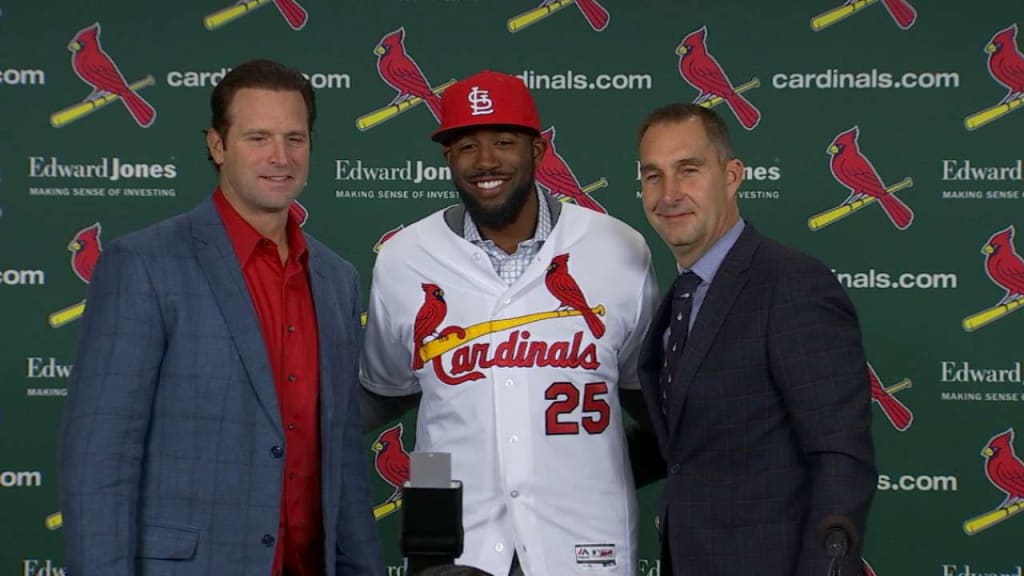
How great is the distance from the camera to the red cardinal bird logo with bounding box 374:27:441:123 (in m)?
4.48

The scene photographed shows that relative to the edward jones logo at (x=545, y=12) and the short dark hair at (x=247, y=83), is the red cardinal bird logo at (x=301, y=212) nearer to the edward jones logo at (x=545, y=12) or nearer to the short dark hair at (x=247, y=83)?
the edward jones logo at (x=545, y=12)

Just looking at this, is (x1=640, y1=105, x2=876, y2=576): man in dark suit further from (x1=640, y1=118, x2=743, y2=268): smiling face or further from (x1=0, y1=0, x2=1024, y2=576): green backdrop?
(x1=0, y1=0, x2=1024, y2=576): green backdrop

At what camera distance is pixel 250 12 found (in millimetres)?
4523

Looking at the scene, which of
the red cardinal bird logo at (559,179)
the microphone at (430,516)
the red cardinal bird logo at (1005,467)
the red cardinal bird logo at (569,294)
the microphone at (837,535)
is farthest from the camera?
the red cardinal bird logo at (559,179)

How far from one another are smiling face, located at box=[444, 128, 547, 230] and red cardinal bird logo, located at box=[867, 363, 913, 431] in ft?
6.64

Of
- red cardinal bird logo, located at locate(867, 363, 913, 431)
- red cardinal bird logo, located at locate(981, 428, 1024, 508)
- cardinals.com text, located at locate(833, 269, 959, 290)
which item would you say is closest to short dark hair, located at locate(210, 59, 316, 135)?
cardinals.com text, located at locate(833, 269, 959, 290)

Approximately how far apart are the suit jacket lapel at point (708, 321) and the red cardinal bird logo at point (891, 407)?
2.08 m

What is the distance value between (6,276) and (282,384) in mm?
2539

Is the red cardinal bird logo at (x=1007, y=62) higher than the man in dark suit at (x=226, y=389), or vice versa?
the red cardinal bird logo at (x=1007, y=62)

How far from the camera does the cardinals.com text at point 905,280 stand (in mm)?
4387

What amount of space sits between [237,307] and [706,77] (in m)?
2.60

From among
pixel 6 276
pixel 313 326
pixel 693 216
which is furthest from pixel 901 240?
pixel 6 276

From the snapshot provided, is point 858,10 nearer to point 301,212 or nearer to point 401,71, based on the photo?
point 401,71

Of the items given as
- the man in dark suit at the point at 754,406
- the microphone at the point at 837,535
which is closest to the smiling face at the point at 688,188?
the man in dark suit at the point at 754,406
